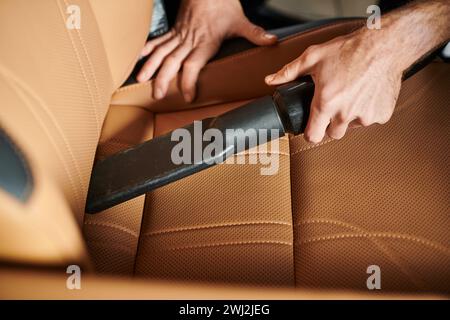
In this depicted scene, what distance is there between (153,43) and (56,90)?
449mm

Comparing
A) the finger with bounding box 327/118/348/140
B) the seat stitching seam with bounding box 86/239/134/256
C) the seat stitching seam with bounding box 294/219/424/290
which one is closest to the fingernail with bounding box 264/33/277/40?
the finger with bounding box 327/118/348/140

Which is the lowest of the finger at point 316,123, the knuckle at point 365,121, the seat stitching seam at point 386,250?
the seat stitching seam at point 386,250

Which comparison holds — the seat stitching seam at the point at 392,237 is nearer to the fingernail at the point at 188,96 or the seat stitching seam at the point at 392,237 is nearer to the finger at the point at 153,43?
the fingernail at the point at 188,96

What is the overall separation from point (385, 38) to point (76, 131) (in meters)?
0.56

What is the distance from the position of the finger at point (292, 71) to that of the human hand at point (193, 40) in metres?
0.13

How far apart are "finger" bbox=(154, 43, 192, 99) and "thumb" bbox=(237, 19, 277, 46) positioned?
0.41 ft

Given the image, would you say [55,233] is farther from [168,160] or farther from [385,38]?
[385,38]

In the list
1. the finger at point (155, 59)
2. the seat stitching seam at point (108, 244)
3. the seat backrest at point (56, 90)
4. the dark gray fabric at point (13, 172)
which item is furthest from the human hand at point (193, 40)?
the dark gray fabric at point (13, 172)

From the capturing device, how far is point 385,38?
0.80m

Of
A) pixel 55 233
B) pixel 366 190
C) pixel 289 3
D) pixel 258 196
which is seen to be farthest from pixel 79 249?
pixel 289 3

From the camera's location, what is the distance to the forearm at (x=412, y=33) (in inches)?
31.3

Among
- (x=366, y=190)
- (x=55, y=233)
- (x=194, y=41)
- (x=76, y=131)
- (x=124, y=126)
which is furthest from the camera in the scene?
(x=194, y=41)

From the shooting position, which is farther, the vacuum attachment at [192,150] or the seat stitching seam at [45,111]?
the vacuum attachment at [192,150]

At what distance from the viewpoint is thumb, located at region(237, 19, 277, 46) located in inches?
35.4
